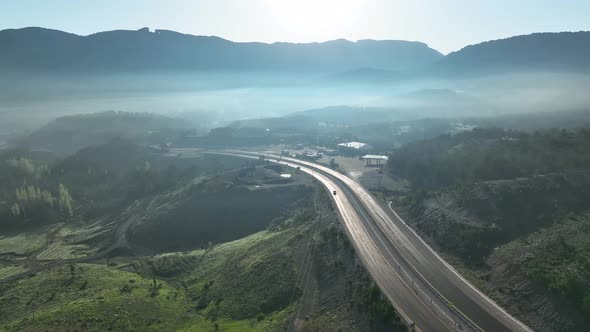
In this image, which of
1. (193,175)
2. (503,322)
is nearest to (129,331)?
(503,322)

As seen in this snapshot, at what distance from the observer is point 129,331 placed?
183 feet

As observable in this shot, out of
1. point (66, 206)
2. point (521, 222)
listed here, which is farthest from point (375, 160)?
point (66, 206)

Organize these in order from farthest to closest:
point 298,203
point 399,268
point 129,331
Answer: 1. point 298,203
2. point 399,268
3. point 129,331

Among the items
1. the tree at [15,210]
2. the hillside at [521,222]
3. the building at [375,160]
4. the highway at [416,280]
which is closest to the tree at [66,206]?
the tree at [15,210]

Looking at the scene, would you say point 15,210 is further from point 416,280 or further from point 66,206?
point 416,280

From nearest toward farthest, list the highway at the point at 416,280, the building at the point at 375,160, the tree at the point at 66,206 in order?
the highway at the point at 416,280 → the tree at the point at 66,206 → the building at the point at 375,160

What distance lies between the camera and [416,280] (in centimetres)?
5909

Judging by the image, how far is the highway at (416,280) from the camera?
4812 cm

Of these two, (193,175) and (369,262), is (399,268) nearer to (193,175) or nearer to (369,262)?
(369,262)

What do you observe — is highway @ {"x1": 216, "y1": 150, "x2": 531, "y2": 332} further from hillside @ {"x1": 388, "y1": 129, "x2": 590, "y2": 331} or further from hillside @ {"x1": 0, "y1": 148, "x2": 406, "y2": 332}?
hillside @ {"x1": 0, "y1": 148, "x2": 406, "y2": 332}

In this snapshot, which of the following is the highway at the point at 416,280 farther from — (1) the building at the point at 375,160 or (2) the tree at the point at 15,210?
(2) the tree at the point at 15,210

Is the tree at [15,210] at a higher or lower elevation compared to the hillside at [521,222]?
lower

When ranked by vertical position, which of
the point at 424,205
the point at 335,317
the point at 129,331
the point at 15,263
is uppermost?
the point at 424,205

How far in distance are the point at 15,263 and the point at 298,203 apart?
8404cm
